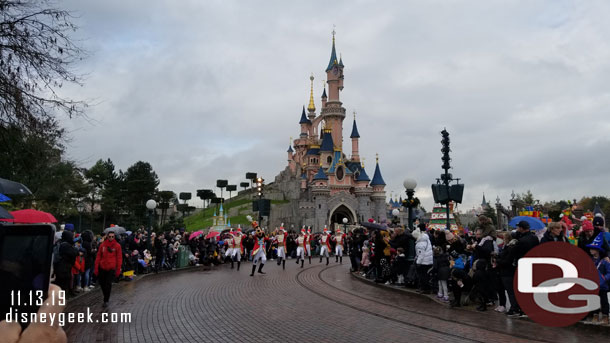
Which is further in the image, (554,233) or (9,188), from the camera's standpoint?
(9,188)

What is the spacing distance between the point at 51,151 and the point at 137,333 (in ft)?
22.0

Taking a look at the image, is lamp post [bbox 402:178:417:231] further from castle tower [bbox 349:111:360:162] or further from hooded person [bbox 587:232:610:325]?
castle tower [bbox 349:111:360:162]

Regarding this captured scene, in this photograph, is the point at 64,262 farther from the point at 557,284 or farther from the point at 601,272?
the point at 601,272

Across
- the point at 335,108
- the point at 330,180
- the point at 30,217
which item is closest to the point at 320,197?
the point at 330,180

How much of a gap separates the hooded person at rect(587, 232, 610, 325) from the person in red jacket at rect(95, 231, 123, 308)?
10.2 m

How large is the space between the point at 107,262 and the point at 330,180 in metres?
60.5

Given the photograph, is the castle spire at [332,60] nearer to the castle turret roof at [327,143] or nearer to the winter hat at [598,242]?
the castle turret roof at [327,143]

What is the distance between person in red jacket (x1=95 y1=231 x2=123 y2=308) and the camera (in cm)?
999

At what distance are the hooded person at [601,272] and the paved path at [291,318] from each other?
530mm

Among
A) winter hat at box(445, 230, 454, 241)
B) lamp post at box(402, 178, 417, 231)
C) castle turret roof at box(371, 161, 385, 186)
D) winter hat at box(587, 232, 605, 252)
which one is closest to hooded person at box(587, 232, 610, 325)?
winter hat at box(587, 232, 605, 252)

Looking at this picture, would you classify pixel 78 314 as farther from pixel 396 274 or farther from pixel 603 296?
pixel 603 296

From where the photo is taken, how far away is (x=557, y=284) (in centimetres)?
782

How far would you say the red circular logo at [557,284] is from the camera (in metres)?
7.64

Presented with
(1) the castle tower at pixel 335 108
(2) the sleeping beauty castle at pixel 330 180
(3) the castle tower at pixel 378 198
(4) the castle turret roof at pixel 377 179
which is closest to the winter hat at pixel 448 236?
(2) the sleeping beauty castle at pixel 330 180
